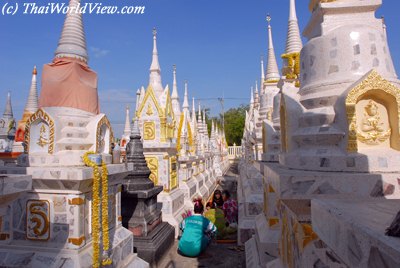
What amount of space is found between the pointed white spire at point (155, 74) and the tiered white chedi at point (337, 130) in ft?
26.9

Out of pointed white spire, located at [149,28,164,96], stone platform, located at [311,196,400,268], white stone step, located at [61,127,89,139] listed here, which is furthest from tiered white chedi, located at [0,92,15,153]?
stone platform, located at [311,196,400,268]

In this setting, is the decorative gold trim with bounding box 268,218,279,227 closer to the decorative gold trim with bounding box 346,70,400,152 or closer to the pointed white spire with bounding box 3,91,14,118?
the decorative gold trim with bounding box 346,70,400,152

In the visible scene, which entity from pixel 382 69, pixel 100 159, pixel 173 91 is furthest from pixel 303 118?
pixel 173 91

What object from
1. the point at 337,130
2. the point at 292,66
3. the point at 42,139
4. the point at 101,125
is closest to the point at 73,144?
the point at 42,139

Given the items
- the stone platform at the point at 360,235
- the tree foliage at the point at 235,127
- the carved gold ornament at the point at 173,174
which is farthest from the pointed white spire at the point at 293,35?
the tree foliage at the point at 235,127

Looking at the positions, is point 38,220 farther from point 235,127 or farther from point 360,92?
point 235,127

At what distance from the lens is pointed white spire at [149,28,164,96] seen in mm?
11820

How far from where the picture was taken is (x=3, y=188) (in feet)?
7.89

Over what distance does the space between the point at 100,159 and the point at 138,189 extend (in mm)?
3402

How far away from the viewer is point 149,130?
10.8 metres

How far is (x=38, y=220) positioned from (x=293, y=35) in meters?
6.76

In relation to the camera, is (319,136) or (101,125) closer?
(319,136)

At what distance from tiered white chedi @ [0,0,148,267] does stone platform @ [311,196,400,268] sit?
11.2 feet

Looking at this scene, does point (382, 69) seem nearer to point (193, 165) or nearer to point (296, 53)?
point (296, 53)
